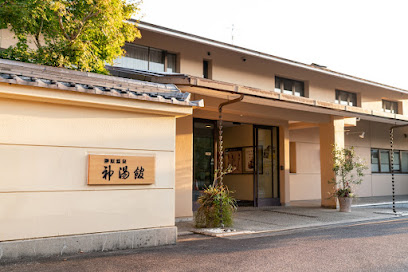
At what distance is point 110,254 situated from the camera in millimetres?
6305

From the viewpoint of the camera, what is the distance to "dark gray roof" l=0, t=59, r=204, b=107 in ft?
19.0

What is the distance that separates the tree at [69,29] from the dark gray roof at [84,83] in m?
0.73

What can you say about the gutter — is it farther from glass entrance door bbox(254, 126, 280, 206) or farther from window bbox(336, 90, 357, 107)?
glass entrance door bbox(254, 126, 280, 206)

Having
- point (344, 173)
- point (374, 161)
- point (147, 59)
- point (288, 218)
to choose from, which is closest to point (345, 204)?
point (344, 173)

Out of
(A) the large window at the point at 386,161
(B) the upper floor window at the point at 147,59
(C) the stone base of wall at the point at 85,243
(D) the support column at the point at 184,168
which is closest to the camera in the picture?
(C) the stone base of wall at the point at 85,243

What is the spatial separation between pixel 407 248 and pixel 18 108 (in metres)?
7.12

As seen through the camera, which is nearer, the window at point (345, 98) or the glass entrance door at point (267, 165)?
the glass entrance door at point (267, 165)

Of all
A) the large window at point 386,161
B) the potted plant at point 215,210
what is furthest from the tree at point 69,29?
the large window at point 386,161

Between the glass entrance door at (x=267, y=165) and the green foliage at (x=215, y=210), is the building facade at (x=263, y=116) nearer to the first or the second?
the glass entrance door at (x=267, y=165)

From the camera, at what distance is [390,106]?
1950 cm

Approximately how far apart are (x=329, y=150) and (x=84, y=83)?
32.3 feet

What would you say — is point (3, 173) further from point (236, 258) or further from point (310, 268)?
point (310, 268)

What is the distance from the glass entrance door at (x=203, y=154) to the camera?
1194cm

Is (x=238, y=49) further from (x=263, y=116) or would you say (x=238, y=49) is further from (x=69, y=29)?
(x=69, y=29)
